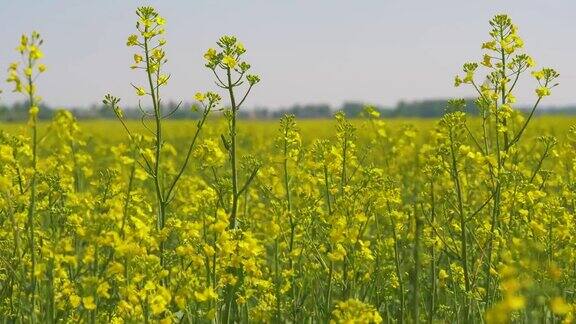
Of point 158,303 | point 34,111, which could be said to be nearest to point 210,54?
point 34,111

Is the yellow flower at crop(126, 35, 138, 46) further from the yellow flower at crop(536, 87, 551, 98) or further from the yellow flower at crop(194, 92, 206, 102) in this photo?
the yellow flower at crop(536, 87, 551, 98)

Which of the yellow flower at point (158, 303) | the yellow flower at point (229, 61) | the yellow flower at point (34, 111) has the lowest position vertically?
the yellow flower at point (158, 303)

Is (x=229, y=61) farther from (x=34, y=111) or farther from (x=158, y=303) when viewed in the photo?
(x=158, y=303)

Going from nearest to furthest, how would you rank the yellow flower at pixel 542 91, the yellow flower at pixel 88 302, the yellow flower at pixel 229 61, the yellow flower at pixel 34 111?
the yellow flower at pixel 88 302 → the yellow flower at pixel 34 111 → the yellow flower at pixel 229 61 → the yellow flower at pixel 542 91

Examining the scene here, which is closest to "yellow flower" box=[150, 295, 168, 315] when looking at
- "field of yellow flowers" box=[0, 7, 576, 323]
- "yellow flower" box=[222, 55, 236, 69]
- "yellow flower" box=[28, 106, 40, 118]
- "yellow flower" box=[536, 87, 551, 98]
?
"field of yellow flowers" box=[0, 7, 576, 323]

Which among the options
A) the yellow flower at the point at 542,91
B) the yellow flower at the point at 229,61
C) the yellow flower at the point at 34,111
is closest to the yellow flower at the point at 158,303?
the yellow flower at the point at 34,111

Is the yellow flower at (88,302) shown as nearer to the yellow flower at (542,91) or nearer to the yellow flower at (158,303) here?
the yellow flower at (158,303)

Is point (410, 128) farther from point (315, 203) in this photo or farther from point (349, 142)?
point (315, 203)

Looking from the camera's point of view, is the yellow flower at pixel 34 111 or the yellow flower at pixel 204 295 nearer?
the yellow flower at pixel 204 295

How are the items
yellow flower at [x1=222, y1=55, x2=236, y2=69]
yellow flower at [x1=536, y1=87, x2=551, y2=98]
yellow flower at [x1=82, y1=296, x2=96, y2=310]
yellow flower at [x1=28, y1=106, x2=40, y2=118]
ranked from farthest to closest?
yellow flower at [x1=536, y1=87, x2=551, y2=98], yellow flower at [x1=222, y1=55, x2=236, y2=69], yellow flower at [x1=28, y1=106, x2=40, y2=118], yellow flower at [x1=82, y1=296, x2=96, y2=310]

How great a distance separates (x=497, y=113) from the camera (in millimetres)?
4277

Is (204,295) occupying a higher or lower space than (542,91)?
lower

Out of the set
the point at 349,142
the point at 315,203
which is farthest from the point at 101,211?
the point at 349,142

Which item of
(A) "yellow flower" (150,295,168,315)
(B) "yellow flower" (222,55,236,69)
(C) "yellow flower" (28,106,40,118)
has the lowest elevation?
(A) "yellow flower" (150,295,168,315)
